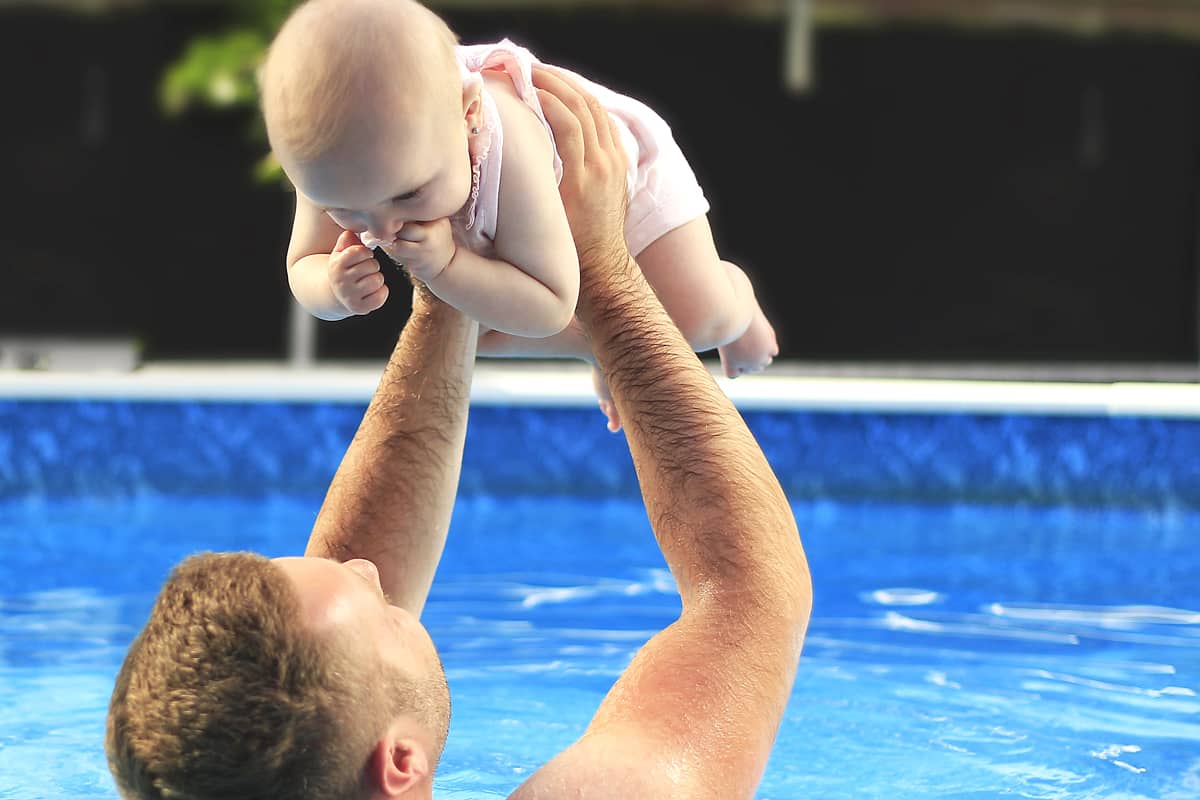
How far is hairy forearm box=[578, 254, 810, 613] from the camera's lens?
7.50 ft

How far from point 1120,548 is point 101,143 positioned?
7.83 m

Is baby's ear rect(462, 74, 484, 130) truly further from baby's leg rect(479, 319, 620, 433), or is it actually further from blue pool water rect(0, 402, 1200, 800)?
blue pool water rect(0, 402, 1200, 800)

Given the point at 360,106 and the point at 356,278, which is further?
the point at 356,278

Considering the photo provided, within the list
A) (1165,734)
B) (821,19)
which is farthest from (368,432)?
(821,19)

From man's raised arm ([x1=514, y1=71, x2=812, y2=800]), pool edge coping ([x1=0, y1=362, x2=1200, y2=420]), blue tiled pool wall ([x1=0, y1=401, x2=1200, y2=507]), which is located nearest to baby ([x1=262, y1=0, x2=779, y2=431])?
man's raised arm ([x1=514, y1=71, x2=812, y2=800])

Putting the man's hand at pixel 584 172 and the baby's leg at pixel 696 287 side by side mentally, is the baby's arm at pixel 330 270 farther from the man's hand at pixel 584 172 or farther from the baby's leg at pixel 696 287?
the baby's leg at pixel 696 287

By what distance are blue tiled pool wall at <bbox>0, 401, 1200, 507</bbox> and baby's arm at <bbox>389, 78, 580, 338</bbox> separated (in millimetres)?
4155

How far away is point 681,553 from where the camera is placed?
2.33 meters

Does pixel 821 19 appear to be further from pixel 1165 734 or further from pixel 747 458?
pixel 747 458

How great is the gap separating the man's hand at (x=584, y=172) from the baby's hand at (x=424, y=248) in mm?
351

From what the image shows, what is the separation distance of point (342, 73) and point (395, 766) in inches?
35.4

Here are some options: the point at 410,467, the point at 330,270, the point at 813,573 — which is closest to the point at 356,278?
the point at 330,270

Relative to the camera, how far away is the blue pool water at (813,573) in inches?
135

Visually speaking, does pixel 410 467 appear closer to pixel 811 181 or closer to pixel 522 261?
pixel 522 261
